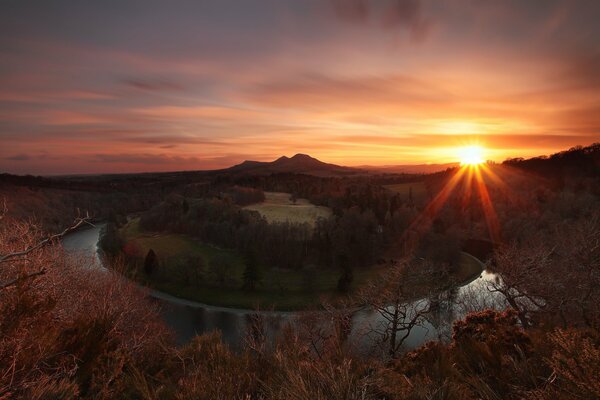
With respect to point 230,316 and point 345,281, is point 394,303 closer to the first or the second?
point 230,316

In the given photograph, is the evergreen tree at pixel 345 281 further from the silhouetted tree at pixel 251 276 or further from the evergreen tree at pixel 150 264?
the evergreen tree at pixel 150 264

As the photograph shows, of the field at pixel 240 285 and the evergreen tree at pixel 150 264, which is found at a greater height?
the evergreen tree at pixel 150 264

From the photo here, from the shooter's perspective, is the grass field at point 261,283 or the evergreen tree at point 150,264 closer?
the grass field at point 261,283

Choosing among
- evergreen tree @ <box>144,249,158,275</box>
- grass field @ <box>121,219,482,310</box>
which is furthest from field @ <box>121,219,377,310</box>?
evergreen tree @ <box>144,249,158,275</box>

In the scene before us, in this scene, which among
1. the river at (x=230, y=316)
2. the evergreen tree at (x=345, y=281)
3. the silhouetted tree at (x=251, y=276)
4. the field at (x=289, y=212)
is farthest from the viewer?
the field at (x=289, y=212)

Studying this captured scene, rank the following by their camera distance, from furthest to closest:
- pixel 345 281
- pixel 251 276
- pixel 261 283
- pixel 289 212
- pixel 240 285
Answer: pixel 289 212
pixel 240 285
pixel 261 283
pixel 345 281
pixel 251 276

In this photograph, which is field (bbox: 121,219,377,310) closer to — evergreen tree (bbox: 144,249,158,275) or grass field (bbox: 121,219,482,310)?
grass field (bbox: 121,219,482,310)

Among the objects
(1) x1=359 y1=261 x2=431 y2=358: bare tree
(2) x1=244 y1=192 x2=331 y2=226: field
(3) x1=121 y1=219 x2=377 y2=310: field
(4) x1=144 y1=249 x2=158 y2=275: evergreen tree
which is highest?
(1) x1=359 y1=261 x2=431 y2=358: bare tree

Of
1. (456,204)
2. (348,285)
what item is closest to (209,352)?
(348,285)

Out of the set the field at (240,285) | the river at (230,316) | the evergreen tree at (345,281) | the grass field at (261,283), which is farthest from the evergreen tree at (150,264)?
the evergreen tree at (345,281)

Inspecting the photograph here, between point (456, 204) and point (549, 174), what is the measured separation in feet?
104

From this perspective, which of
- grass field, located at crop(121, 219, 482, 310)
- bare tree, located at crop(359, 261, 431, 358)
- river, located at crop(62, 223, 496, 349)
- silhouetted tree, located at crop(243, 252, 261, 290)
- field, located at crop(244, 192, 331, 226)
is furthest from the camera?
field, located at crop(244, 192, 331, 226)

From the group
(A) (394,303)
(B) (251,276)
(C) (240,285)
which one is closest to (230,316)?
(B) (251,276)

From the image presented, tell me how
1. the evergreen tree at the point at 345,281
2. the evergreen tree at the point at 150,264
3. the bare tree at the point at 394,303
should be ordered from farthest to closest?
the evergreen tree at the point at 150,264 < the evergreen tree at the point at 345,281 < the bare tree at the point at 394,303
